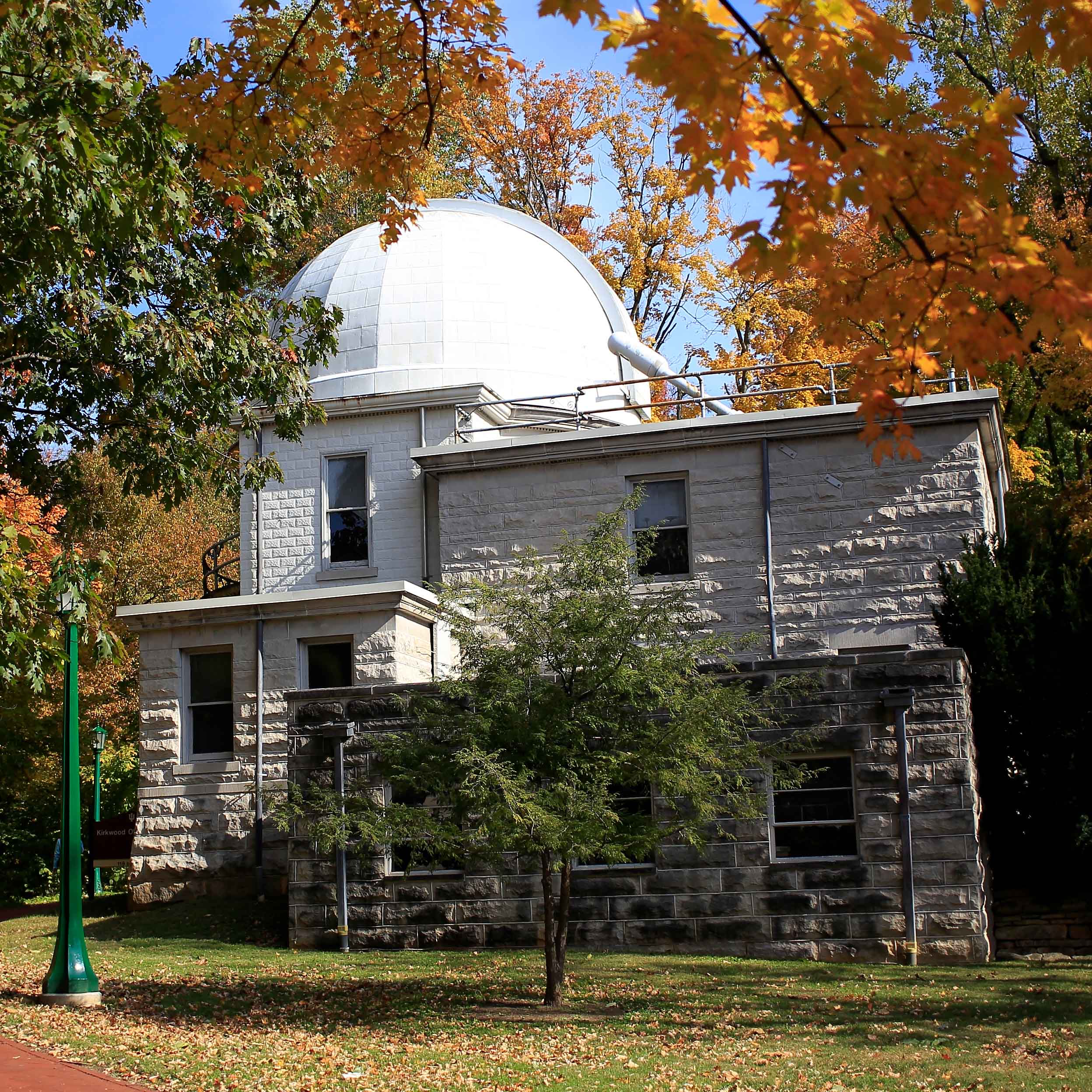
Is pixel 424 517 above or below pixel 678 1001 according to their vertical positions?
above

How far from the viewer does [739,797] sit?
44.5 feet

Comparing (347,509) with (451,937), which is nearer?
(451,937)

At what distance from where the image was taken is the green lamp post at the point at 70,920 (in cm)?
1280

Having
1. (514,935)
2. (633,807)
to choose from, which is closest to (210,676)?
(514,935)

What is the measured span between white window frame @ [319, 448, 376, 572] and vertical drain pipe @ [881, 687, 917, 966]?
10.5 metres

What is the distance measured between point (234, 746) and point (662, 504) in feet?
25.7

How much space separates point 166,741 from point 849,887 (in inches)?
427

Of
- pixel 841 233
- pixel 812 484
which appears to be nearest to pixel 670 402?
pixel 812 484

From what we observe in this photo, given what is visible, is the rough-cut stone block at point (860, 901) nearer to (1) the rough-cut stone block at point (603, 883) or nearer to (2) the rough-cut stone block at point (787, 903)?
(2) the rough-cut stone block at point (787, 903)

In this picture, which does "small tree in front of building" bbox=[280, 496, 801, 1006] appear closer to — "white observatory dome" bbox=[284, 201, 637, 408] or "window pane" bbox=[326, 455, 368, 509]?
"window pane" bbox=[326, 455, 368, 509]

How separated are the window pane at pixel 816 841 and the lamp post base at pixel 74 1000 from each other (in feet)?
26.4

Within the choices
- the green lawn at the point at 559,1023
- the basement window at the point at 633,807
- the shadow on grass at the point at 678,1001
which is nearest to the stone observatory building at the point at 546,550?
the basement window at the point at 633,807

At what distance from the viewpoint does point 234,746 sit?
820 inches

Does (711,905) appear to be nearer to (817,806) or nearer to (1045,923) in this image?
(817,806)
